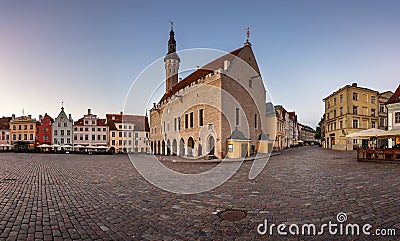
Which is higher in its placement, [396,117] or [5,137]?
[396,117]

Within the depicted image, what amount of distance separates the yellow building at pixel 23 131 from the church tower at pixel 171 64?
35979 mm

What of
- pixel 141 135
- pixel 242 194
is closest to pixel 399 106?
pixel 242 194

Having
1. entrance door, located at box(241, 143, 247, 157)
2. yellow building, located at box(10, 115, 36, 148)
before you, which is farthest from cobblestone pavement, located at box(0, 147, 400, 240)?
yellow building, located at box(10, 115, 36, 148)

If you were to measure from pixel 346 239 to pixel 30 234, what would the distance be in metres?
5.68

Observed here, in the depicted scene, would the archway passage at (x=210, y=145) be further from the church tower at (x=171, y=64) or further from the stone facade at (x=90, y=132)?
the stone facade at (x=90, y=132)

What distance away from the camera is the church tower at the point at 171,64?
57.1 metres

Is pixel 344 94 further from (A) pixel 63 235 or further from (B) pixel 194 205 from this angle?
(A) pixel 63 235

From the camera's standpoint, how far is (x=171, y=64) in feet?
190

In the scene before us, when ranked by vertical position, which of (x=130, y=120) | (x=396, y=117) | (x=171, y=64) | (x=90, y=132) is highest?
(x=171, y=64)

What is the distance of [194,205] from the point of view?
6.78m

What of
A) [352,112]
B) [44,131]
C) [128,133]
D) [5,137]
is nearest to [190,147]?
[352,112]

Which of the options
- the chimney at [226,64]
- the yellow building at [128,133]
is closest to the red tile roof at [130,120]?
the yellow building at [128,133]

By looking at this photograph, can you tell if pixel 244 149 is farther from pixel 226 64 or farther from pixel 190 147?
pixel 226 64

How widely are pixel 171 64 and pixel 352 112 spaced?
38.1 m
